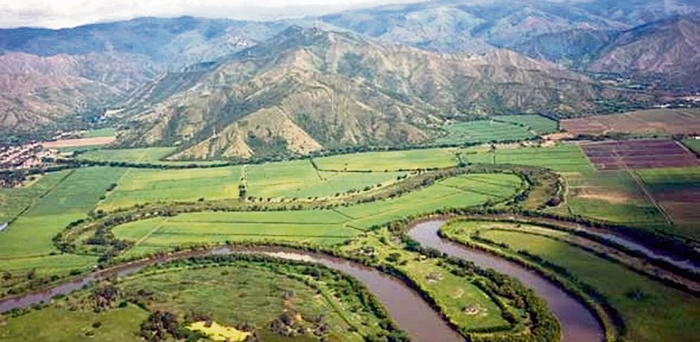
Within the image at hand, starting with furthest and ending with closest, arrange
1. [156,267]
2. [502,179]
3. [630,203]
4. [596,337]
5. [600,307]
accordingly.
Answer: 1. [502,179]
2. [630,203]
3. [156,267]
4. [600,307]
5. [596,337]

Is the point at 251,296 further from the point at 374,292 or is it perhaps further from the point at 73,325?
the point at 73,325

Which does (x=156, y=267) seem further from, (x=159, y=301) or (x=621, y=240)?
(x=621, y=240)

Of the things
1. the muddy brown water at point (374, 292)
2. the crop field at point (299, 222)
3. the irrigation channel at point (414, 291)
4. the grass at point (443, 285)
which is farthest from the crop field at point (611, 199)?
the muddy brown water at point (374, 292)

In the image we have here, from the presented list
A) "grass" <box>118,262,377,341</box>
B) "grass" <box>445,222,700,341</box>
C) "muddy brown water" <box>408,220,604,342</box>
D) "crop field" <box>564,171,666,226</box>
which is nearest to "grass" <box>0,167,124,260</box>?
"grass" <box>118,262,377,341</box>

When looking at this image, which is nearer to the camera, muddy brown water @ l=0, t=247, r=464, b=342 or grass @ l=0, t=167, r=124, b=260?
muddy brown water @ l=0, t=247, r=464, b=342

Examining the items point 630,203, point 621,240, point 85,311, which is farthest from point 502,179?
point 85,311

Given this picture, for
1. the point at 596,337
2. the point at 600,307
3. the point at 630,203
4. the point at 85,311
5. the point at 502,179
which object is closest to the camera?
the point at 596,337

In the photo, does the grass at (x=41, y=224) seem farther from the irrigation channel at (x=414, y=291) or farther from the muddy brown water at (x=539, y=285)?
the muddy brown water at (x=539, y=285)

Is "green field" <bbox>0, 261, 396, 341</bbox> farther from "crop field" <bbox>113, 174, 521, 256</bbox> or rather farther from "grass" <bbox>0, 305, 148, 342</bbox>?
"crop field" <bbox>113, 174, 521, 256</bbox>
